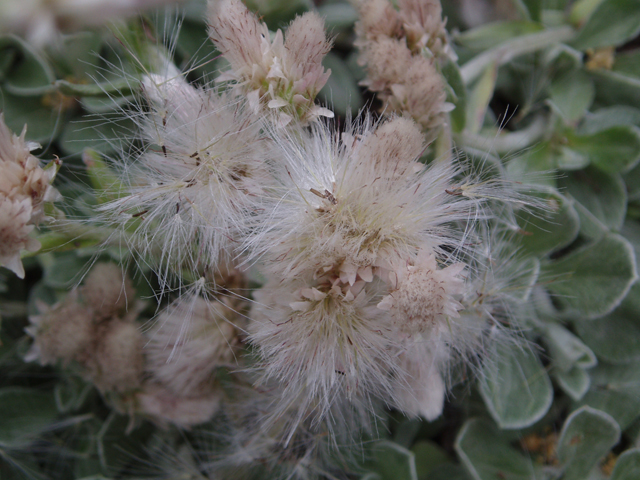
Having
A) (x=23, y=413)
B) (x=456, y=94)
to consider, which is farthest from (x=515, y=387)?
(x=23, y=413)

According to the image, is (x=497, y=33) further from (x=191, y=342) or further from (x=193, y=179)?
(x=191, y=342)

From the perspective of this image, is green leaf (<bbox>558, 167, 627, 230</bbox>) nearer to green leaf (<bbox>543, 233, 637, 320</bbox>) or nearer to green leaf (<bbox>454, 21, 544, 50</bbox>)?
green leaf (<bbox>543, 233, 637, 320</bbox>)

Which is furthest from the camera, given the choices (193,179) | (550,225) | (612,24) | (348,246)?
(612,24)

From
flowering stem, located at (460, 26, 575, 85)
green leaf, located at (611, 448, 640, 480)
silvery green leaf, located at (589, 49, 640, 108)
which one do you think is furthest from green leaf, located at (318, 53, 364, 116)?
green leaf, located at (611, 448, 640, 480)

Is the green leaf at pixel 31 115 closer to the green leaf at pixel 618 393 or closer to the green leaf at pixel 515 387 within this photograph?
the green leaf at pixel 515 387

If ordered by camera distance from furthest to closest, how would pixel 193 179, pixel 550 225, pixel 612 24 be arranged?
1. pixel 612 24
2. pixel 550 225
3. pixel 193 179

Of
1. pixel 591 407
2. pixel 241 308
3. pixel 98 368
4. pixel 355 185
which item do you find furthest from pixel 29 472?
pixel 591 407
